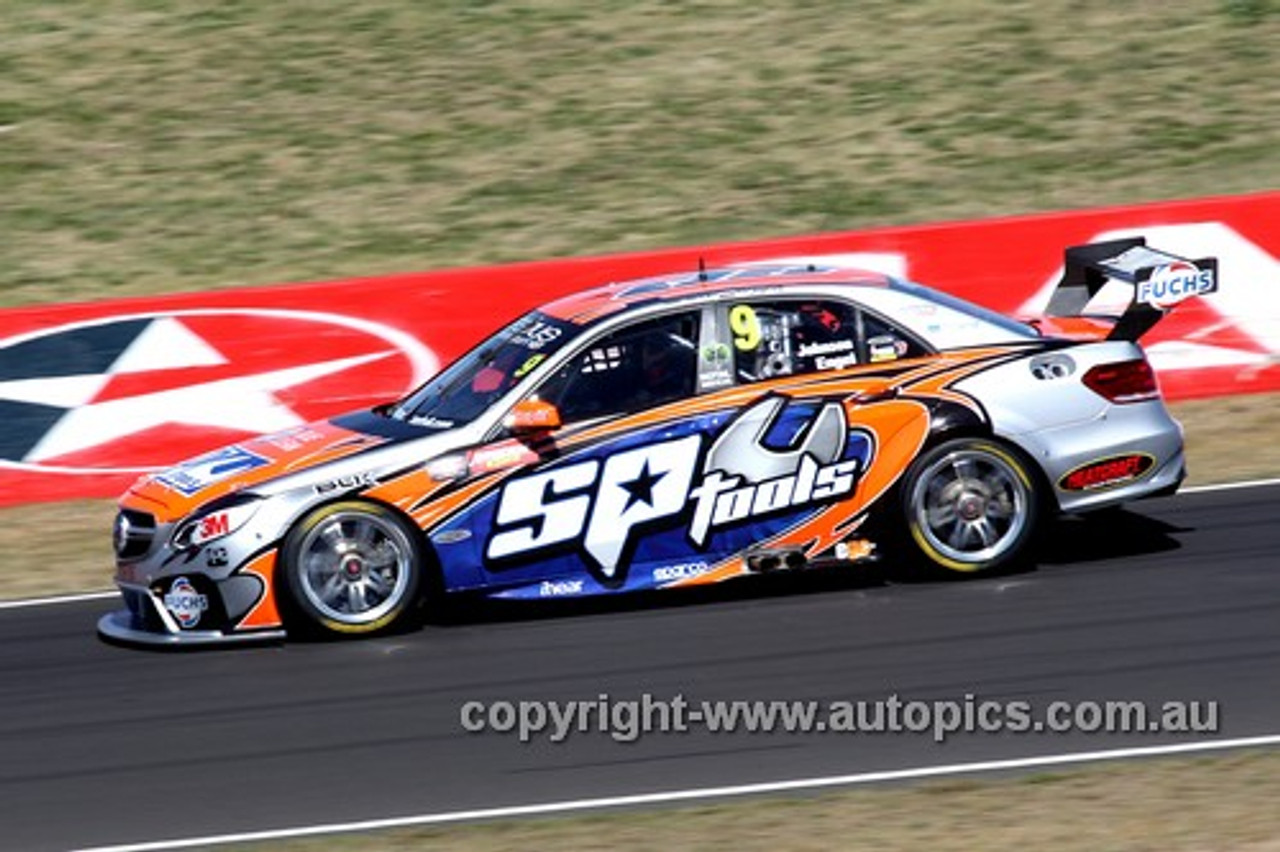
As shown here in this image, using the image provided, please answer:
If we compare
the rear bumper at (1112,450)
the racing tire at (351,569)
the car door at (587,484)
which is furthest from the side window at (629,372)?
the rear bumper at (1112,450)

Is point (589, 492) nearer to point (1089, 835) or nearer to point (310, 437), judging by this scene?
point (310, 437)

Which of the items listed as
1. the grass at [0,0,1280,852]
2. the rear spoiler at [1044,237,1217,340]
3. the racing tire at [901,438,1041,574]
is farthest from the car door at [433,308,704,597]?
the grass at [0,0,1280,852]

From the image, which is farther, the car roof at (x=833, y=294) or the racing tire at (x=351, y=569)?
the car roof at (x=833, y=294)

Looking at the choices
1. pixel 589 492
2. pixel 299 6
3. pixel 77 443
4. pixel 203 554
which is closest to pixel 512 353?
pixel 589 492

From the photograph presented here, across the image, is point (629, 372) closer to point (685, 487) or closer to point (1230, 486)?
point (685, 487)

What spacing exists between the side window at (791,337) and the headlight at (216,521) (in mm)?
2334

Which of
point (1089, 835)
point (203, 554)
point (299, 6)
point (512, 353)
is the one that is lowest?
point (1089, 835)

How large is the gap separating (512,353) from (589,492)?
0.94 m

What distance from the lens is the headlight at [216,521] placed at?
9727 mm

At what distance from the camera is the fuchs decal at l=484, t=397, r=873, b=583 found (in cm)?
984

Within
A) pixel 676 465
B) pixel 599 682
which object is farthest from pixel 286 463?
pixel 599 682

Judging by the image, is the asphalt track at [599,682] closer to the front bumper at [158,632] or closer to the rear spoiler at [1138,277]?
the front bumper at [158,632]

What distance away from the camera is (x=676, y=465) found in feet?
32.5

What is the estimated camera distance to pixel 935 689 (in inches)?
340
